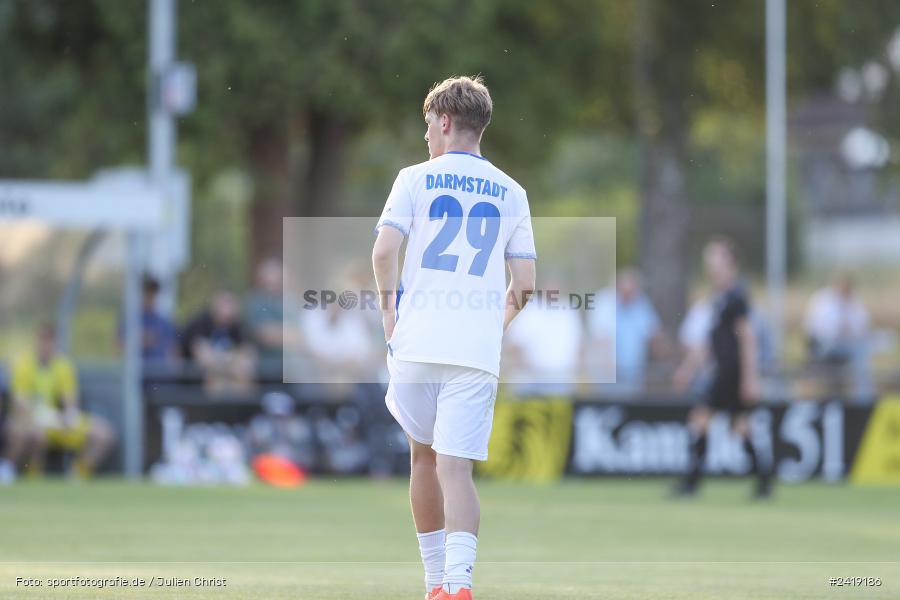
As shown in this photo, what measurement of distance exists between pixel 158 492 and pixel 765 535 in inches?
271

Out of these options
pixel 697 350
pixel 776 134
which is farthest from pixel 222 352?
pixel 776 134

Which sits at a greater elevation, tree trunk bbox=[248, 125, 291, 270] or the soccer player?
tree trunk bbox=[248, 125, 291, 270]

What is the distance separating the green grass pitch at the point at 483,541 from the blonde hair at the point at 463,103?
7.30 feet

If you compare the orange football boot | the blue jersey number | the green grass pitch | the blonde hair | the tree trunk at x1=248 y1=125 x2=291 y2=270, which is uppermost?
the tree trunk at x1=248 y1=125 x2=291 y2=270

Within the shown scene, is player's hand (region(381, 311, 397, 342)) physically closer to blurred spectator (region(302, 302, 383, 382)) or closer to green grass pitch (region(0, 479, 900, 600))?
green grass pitch (region(0, 479, 900, 600))

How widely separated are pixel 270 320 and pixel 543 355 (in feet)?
10.9

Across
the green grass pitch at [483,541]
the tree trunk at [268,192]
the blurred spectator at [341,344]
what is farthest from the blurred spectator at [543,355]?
the tree trunk at [268,192]

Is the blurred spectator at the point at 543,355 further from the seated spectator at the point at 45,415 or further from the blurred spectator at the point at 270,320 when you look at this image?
the seated spectator at the point at 45,415

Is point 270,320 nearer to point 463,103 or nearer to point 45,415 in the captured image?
point 45,415

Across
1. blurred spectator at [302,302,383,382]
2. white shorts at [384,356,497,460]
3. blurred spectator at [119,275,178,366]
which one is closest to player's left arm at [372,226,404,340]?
white shorts at [384,356,497,460]

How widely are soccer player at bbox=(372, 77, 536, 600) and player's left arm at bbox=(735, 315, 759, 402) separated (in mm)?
9610

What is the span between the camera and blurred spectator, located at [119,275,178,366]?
19688mm

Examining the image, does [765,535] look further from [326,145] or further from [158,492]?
[326,145]

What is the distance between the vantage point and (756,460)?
54.1 ft
